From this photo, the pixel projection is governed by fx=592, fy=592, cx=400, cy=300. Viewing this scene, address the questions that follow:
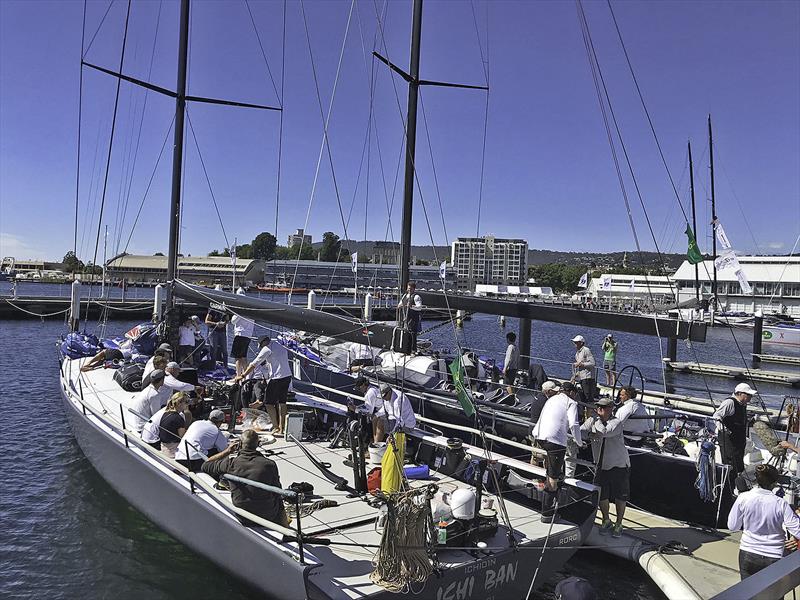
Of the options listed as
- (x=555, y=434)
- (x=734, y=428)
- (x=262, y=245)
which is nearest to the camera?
(x=555, y=434)

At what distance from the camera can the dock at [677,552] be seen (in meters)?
6.82

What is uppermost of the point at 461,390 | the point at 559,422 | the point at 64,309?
the point at 461,390

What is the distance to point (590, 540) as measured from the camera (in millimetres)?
8078

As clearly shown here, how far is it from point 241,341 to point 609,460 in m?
7.30

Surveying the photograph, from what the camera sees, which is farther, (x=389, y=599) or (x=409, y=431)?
(x=409, y=431)

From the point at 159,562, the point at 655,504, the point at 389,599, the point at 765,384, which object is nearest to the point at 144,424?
the point at 159,562

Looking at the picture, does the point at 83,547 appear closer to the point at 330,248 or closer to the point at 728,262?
the point at 728,262

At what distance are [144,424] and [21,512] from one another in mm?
2820

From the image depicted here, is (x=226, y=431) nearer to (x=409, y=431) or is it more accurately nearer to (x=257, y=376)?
(x=257, y=376)

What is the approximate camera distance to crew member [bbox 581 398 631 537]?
7.68 m

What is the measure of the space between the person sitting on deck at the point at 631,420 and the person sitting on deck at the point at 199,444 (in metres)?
5.10

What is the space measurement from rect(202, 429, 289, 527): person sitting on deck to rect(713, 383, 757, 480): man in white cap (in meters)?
6.38

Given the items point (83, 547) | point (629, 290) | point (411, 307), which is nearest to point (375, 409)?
point (411, 307)

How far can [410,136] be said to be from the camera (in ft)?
43.9
